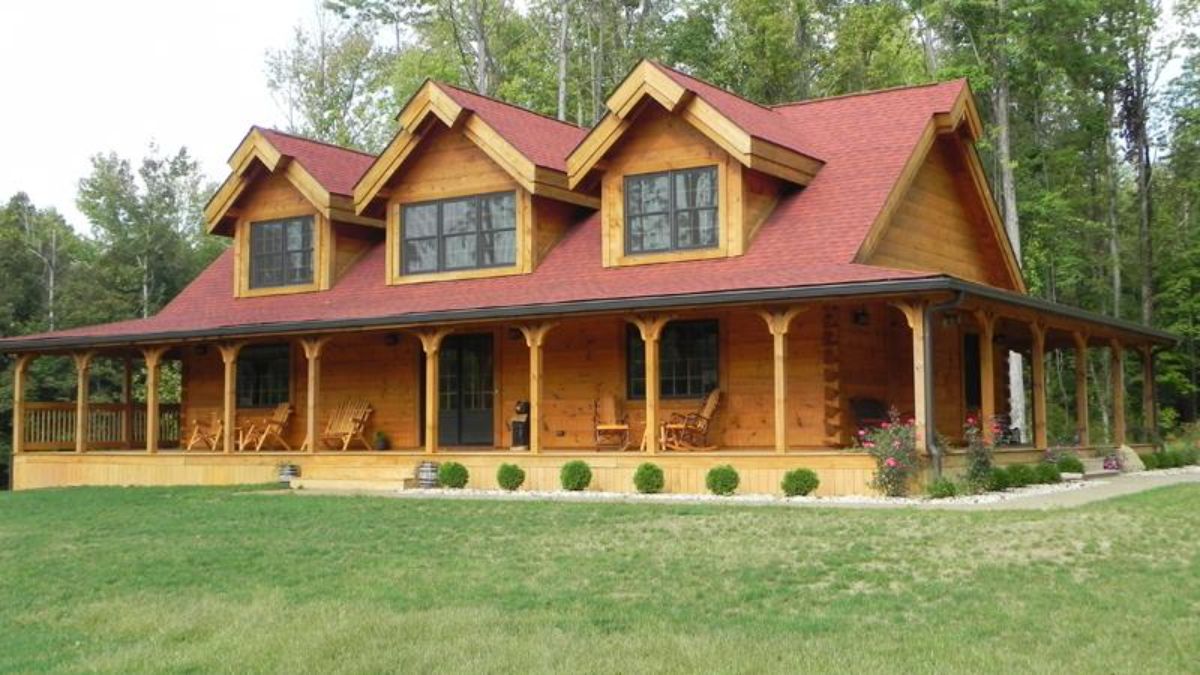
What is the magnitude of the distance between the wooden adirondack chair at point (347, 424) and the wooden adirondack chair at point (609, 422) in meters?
4.64

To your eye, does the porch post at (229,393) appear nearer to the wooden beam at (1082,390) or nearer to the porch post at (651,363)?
the porch post at (651,363)

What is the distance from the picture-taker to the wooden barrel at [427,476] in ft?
64.4

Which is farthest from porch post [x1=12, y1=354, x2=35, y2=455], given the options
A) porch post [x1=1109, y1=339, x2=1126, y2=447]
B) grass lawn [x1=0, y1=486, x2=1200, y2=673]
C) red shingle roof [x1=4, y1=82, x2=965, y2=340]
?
porch post [x1=1109, y1=339, x2=1126, y2=447]

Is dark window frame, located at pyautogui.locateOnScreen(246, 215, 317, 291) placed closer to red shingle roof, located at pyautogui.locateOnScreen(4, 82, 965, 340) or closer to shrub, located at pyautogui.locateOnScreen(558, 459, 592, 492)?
red shingle roof, located at pyautogui.locateOnScreen(4, 82, 965, 340)

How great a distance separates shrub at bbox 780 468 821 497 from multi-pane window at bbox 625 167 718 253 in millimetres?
4823

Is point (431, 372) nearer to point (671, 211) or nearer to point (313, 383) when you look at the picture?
point (313, 383)

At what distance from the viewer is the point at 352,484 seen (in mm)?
20641

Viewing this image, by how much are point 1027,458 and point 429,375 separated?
29.8ft

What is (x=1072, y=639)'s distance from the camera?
7.61m

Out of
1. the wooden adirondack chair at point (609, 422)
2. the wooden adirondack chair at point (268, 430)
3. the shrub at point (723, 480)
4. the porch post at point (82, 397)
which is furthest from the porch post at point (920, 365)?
the porch post at point (82, 397)

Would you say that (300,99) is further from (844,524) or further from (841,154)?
(844,524)

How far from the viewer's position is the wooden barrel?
773 inches

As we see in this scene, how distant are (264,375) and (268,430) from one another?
89.6 inches

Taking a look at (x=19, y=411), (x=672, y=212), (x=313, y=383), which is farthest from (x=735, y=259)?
(x=19, y=411)
